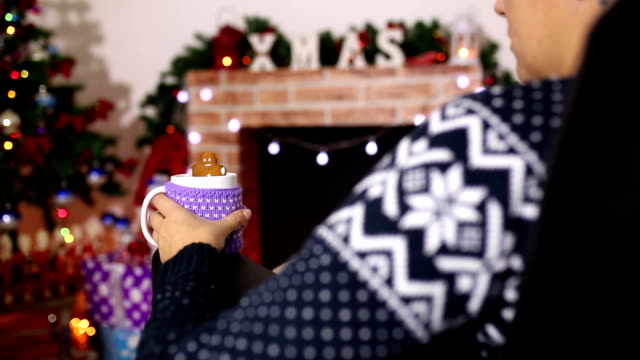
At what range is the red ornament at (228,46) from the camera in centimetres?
281

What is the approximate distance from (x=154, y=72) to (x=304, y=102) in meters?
1.02

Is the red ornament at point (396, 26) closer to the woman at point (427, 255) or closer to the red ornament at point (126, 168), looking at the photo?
the red ornament at point (126, 168)

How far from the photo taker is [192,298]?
1.99 ft

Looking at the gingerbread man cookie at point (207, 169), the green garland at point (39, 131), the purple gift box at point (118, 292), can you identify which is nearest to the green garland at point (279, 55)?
the green garland at point (39, 131)

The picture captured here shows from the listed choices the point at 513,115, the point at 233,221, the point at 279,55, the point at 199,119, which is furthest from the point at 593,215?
Answer: the point at 199,119

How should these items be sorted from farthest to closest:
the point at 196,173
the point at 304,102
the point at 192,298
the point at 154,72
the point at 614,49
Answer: the point at 154,72 < the point at 304,102 < the point at 196,173 < the point at 192,298 < the point at 614,49

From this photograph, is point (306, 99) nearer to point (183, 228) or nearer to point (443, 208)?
point (183, 228)

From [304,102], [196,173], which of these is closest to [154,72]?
[304,102]

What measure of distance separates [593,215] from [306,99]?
2454 millimetres

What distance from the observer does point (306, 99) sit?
2844mm

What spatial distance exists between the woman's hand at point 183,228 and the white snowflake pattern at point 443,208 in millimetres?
294

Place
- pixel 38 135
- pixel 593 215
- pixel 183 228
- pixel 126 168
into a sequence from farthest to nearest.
Result: pixel 126 168 → pixel 38 135 → pixel 183 228 → pixel 593 215

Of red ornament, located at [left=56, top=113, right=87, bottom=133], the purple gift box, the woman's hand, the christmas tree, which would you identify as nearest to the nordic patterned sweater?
the woman's hand

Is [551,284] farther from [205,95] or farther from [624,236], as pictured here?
[205,95]
